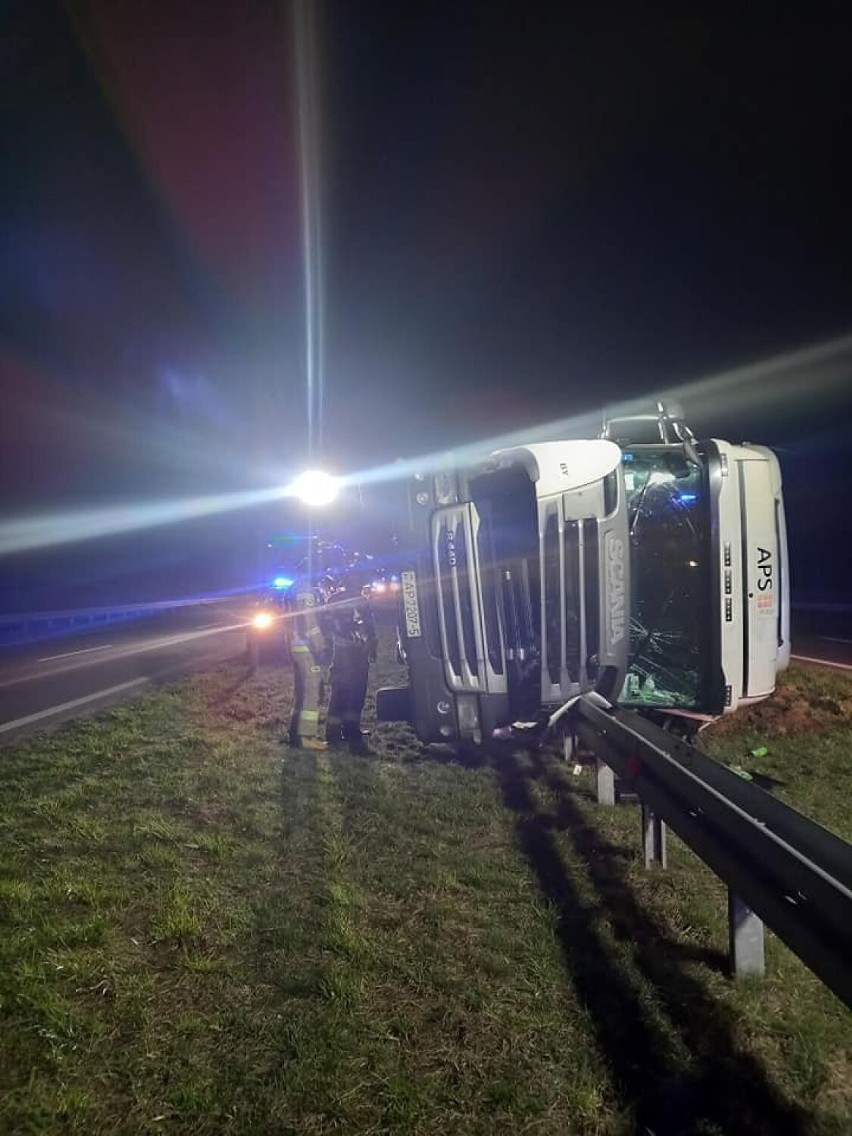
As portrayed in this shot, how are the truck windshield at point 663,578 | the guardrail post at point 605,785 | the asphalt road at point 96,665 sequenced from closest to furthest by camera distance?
the guardrail post at point 605,785 < the truck windshield at point 663,578 < the asphalt road at point 96,665

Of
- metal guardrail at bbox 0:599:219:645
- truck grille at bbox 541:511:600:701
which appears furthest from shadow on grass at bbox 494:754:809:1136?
metal guardrail at bbox 0:599:219:645

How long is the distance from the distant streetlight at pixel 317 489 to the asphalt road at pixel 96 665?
3.35 meters

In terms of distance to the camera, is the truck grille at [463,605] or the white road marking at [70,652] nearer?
the truck grille at [463,605]

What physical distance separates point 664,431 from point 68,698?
7687 millimetres

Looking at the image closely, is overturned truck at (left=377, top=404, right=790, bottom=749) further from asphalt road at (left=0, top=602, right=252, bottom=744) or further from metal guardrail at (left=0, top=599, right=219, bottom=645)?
metal guardrail at (left=0, top=599, right=219, bottom=645)

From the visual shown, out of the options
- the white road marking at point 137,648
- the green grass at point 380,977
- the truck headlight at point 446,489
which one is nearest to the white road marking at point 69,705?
the white road marking at point 137,648

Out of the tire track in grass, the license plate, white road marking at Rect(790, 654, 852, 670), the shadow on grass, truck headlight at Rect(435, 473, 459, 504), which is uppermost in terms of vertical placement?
truck headlight at Rect(435, 473, 459, 504)

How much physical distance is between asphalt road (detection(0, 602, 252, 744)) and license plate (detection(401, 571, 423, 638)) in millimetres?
4181

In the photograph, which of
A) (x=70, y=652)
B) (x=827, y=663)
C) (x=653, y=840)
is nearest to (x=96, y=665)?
(x=70, y=652)

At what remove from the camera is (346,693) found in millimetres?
6953

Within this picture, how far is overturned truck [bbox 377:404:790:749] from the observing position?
4.84m

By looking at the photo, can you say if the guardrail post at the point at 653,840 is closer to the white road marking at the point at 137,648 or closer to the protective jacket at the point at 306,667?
the protective jacket at the point at 306,667

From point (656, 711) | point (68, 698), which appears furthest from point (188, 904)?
point (68, 698)

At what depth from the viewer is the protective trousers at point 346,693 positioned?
22.7 ft
